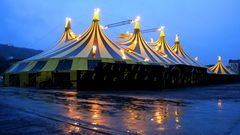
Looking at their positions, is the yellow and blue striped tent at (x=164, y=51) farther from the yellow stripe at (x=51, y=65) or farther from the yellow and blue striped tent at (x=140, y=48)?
the yellow stripe at (x=51, y=65)

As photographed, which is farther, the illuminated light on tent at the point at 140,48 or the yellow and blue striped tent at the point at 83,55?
the illuminated light on tent at the point at 140,48

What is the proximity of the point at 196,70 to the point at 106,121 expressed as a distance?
1357 inches

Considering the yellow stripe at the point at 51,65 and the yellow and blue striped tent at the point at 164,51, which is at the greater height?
the yellow and blue striped tent at the point at 164,51

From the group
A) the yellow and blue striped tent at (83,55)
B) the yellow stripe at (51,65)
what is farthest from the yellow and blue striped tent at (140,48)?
the yellow stripe at (51,65)

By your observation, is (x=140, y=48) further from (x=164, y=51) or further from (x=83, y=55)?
(x=83, y=55)

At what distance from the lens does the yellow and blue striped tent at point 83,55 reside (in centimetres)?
3362

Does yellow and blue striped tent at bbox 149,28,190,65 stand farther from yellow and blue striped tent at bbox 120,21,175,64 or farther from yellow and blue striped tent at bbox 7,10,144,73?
yellow and blue striped tent at bbox 7,10,144,73

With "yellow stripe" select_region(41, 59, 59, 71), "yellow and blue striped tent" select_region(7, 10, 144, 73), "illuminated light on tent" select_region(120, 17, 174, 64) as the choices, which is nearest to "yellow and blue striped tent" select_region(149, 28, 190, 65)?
"illuminated light on tent" select_region(120, 17, 174, 64)

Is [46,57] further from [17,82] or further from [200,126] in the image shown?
[200,126]

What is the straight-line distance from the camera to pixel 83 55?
113 ft

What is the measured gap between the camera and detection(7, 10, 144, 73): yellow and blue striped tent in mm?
33625

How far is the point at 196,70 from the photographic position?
41750mm

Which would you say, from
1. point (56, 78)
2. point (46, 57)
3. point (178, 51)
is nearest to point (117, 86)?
point (56, 78)

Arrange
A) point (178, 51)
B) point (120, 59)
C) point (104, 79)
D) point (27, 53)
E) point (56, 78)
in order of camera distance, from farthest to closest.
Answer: point (27, 53), point (178, 51), point (120, 59), point (56, 78), point (104, 79)
